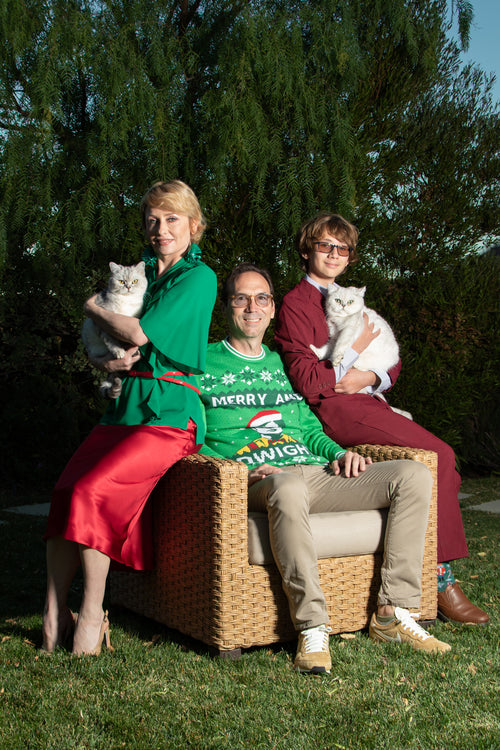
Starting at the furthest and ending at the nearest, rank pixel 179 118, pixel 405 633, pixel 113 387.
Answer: pixel 179 118, pixel 113 387, pixel 405 633

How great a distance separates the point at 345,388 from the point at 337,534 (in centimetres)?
84

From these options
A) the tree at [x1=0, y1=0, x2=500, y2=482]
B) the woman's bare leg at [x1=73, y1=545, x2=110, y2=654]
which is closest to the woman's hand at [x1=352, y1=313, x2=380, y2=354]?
the tree at [x1=0, y1=0, x2=500, y2=482]

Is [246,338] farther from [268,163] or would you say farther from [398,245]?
[398,245]

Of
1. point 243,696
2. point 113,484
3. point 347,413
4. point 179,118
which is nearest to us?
point 243,696

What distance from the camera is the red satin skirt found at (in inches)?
93.5

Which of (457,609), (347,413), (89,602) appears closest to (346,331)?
(347,413)

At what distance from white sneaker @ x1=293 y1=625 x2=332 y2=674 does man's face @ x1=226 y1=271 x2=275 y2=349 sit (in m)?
1.21

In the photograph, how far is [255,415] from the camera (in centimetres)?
287

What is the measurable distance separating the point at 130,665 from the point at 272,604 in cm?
54

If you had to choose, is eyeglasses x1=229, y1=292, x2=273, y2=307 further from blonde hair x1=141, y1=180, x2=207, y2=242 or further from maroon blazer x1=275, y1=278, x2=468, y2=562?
blonde hair x1=141, y1=180, x2=207, y2=242

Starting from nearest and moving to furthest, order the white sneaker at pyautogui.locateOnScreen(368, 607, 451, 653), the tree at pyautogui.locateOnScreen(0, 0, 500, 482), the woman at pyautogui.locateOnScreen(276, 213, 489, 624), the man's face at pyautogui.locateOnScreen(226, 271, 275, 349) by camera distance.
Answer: the white sneaker at pyautogui.locateOnScreen(368, 607, 451, 653) → the man's face at pyautogui.locateOnScreen(226, 271, 275, 349) → the woman at pyautogui.locateOnScreen(276, 213, 489, 624) → the tree at pyautogui.locateOnScreen(0, 0, 500, 482)

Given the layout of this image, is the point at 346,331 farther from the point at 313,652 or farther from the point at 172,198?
the point at 313,652

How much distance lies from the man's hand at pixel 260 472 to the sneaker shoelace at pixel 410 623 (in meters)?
0.70

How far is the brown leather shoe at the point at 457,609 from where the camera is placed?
9.61ft
